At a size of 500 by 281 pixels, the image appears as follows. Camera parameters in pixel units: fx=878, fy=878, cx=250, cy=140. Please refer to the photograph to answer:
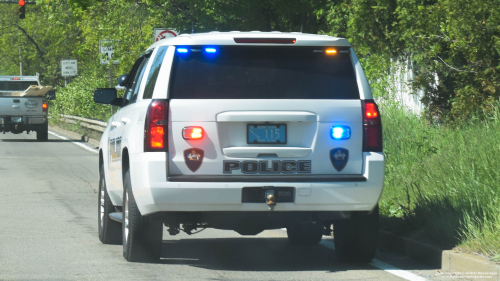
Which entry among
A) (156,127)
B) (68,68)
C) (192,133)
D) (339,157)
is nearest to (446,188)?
(339,157)

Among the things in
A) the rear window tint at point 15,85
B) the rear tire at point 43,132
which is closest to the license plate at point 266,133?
the rear tire at point 43,132

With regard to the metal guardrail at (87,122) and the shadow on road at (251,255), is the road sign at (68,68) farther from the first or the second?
the shadow on road at (251,255)

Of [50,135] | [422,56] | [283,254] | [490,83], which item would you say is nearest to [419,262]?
[283,254]

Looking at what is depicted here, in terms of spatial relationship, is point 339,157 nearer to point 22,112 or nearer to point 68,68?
point 22,112

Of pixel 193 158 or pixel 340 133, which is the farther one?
pixel 340 133

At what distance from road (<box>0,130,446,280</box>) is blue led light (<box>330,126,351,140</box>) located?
1.13 metres

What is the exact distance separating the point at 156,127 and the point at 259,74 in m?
0.92

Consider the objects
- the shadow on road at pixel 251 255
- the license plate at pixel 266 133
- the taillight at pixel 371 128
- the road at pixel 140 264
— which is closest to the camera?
the license plate at pixel 266 133

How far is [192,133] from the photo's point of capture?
674 cm

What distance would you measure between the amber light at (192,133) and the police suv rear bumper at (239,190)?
0.23m

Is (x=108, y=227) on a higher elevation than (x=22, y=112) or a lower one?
lower

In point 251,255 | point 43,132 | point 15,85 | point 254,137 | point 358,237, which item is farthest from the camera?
point 15,85

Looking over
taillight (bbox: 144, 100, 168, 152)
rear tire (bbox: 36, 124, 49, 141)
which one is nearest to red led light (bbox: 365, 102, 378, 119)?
taillight (bbox: 144, 100, 168, 152)

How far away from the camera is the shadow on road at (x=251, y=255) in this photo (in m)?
7.58
